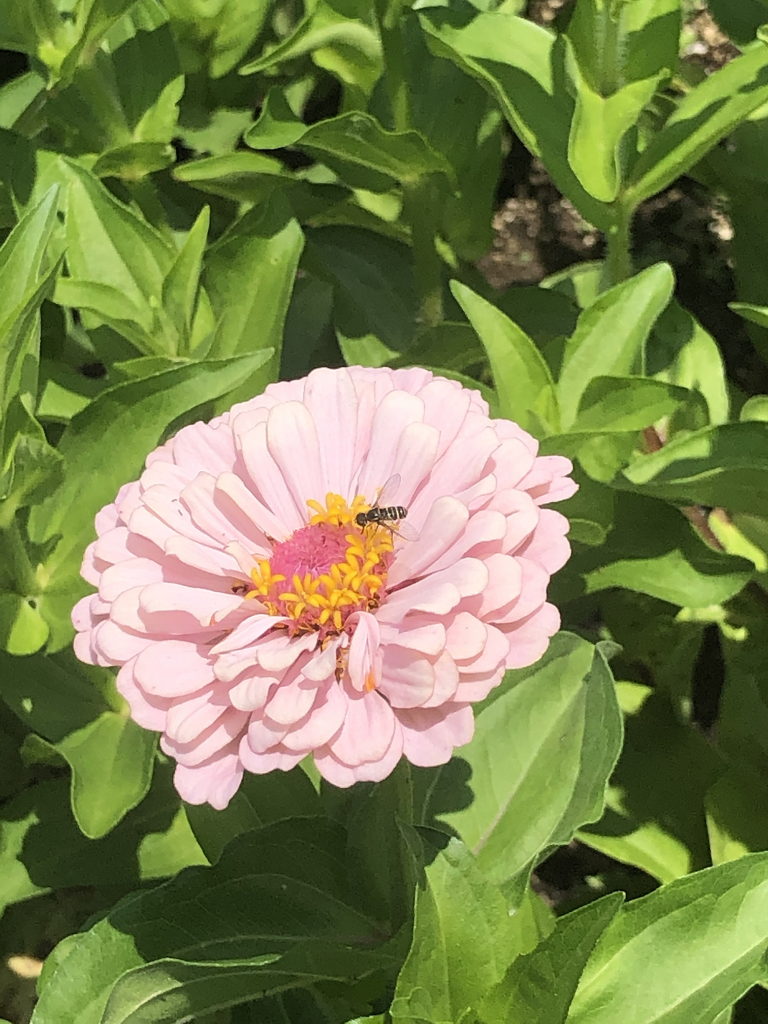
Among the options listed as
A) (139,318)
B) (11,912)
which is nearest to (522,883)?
(139,318)

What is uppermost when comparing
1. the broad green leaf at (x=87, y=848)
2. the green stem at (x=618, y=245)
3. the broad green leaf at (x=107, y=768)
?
the green stem at (x=618, y=245)

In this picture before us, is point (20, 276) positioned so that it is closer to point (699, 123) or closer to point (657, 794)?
point (699, 123)

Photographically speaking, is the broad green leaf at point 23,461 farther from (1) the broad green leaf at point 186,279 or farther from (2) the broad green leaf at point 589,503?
(2) the broad green leaf at point 589,503

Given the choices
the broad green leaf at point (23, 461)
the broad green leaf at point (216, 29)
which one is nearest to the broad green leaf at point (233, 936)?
the broad green leaf at point (23, 461)

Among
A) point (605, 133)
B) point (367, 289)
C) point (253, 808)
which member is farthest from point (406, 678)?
point (367, 289)

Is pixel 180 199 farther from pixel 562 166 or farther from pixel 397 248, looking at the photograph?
pixel 562 166

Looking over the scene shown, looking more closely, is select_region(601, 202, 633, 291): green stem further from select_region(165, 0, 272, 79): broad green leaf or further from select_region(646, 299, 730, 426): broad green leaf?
select_region(165, 0, 272, 79): broad green leaf

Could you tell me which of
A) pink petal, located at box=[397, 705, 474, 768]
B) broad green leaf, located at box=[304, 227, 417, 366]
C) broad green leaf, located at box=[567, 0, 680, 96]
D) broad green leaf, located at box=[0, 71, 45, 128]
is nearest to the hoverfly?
pink petal, located at box=[397, 705, 474, 768]

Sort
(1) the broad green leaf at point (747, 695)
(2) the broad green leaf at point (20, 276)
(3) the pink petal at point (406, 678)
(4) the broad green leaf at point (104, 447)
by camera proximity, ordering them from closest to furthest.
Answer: (3) the pink petal at point (406, 678) < (2) the broad green leaf at point (20, 276) < (4) the broad green leaf at point (104, 447) < (1) the broad green leaf at point (747, 695)
